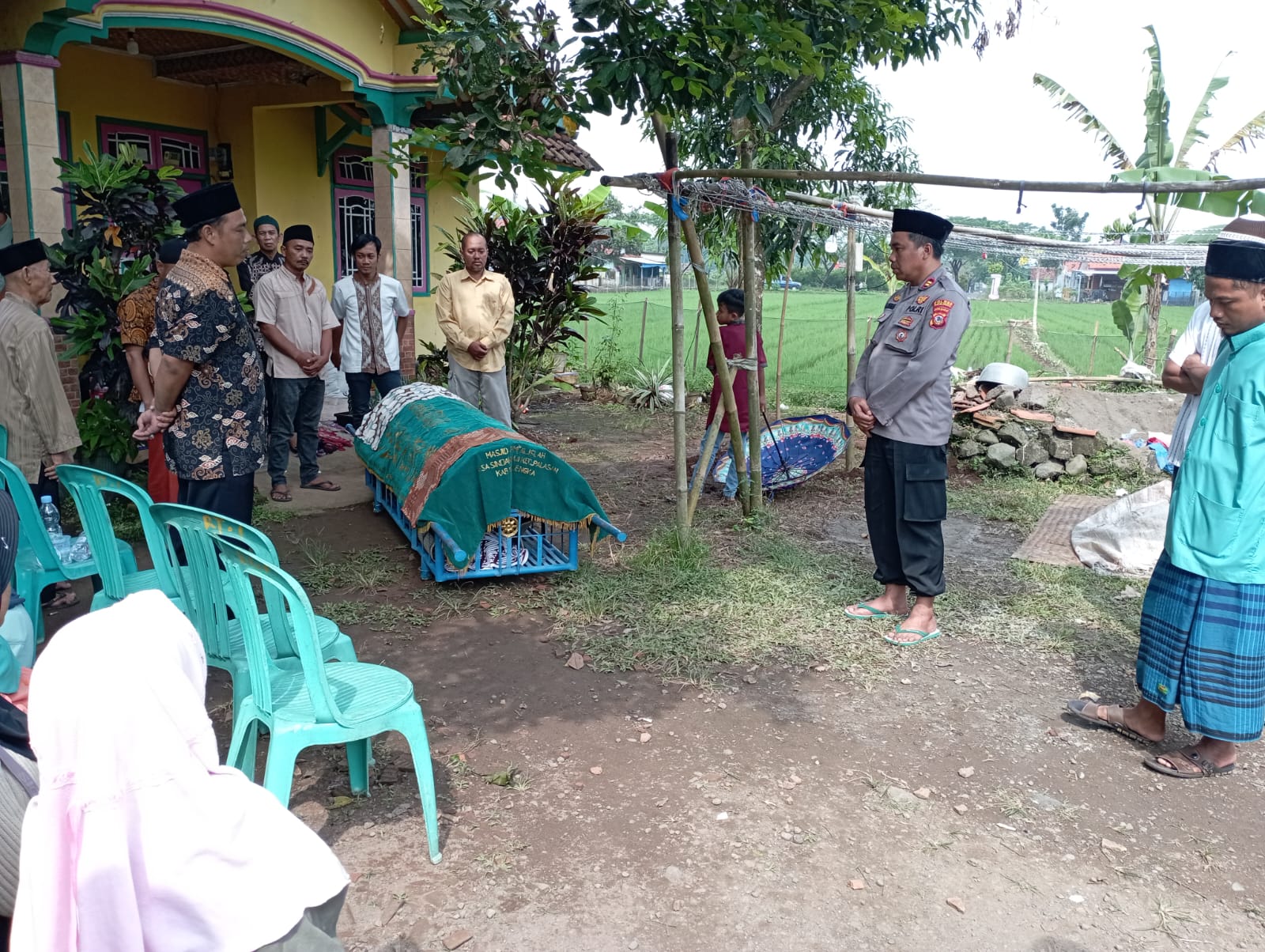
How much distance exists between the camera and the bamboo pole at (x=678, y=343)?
17.9ft

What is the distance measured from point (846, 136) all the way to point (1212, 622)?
Result: 9372 millimetres

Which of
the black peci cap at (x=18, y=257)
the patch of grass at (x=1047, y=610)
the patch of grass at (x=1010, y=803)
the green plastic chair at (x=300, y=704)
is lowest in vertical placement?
the patch of grass at (x=1010, y=803)

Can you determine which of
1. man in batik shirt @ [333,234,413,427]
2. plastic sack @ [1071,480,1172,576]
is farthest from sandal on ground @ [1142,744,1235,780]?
man in batik shirt @ [333,234,413,427]

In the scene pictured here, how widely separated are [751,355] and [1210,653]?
341 centimetres

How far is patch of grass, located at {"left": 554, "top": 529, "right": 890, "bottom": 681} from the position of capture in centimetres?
439

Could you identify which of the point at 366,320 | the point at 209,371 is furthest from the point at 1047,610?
the point at 366,320

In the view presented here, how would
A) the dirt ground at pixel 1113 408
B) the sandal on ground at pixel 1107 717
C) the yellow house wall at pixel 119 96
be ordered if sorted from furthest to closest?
the dirt ground at pixel 1113 408, the yellow house wall at pixel 119 96, the sandal on ground at pixel 1107 717

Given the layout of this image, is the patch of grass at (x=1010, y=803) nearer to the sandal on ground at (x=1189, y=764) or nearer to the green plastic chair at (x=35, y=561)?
the sandal on ground at (x=1189, y=764)

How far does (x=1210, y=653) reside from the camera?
3.32 meters

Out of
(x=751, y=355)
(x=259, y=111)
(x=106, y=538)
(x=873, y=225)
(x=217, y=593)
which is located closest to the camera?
(x=217, y=593)

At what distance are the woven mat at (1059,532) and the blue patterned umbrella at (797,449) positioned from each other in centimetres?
157

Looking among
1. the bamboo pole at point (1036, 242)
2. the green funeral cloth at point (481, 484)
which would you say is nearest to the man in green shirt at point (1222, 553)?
the bamboo pole at point (1036, 242)

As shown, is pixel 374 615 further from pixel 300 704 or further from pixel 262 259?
pixel 262 259

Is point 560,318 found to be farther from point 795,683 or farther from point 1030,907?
point 1030,907
